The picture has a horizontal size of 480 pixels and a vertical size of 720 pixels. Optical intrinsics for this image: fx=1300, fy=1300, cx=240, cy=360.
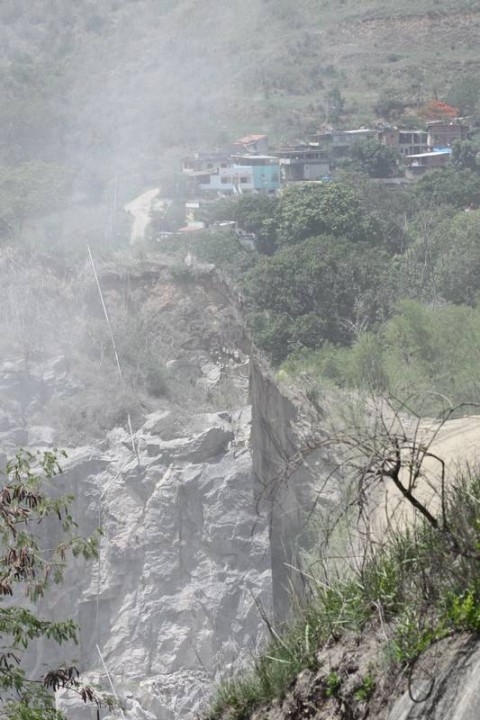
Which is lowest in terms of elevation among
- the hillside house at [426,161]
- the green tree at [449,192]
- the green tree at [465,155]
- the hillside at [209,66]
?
the hillside house at [426,161]

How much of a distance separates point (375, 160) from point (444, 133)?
282 inches

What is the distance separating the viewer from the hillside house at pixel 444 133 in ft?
189

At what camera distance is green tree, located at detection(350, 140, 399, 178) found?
52000 mm

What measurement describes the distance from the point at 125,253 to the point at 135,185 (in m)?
35.6

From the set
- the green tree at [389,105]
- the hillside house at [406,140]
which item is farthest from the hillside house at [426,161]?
the green tree at [389,105]

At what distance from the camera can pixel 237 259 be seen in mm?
36062

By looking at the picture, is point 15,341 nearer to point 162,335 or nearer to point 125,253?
point 162,335

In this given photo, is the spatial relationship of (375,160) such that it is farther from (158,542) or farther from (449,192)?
(158,542)

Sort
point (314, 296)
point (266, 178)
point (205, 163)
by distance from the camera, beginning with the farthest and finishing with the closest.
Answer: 1. point (205, 163)
2. point (266, 178)
3. point (314, 296)

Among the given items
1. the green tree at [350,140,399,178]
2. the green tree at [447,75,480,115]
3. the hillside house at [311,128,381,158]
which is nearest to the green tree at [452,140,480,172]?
the green tree at [350,140,399,178]

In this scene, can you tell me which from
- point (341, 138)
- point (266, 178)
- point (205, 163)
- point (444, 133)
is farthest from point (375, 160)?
point (444, 133)

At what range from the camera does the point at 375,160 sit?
5200 cm

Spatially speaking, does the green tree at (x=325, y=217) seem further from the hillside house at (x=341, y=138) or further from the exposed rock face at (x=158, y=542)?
the exposed rock face at (x=158, y=542)

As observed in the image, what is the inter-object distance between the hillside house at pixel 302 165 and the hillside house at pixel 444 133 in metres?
6.77
